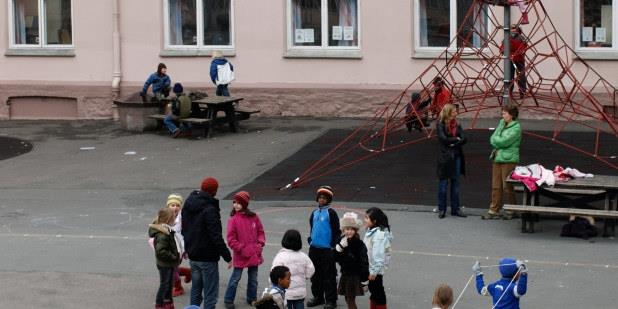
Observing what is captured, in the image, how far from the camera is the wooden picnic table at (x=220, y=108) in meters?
25.7

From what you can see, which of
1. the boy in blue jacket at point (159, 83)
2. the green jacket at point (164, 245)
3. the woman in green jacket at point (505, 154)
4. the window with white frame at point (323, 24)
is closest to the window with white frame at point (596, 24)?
the window with white frame at point (323, 24)

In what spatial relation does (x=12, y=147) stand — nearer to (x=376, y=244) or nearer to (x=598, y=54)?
(x=598, y=54)

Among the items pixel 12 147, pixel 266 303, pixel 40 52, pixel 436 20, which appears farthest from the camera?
pixel 40 52

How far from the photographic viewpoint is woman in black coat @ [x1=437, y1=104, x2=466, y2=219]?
17594 mm

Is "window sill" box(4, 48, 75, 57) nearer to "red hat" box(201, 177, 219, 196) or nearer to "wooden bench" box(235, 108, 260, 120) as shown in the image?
"wooden bench" box(235, 108, 260, 120)

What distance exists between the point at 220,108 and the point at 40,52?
5527 millimetres

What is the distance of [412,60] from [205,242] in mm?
15524

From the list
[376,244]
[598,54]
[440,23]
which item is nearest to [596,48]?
[598,54]

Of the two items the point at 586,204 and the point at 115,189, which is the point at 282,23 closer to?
the point at 115,189

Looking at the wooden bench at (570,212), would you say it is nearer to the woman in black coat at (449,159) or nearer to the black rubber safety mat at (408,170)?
the woman in black coat at (449,159)

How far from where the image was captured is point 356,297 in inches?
549

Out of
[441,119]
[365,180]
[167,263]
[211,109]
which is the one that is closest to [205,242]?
[167,263]

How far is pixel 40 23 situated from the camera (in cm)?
2978

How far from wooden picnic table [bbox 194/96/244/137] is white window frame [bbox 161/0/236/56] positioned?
233 centimetres
